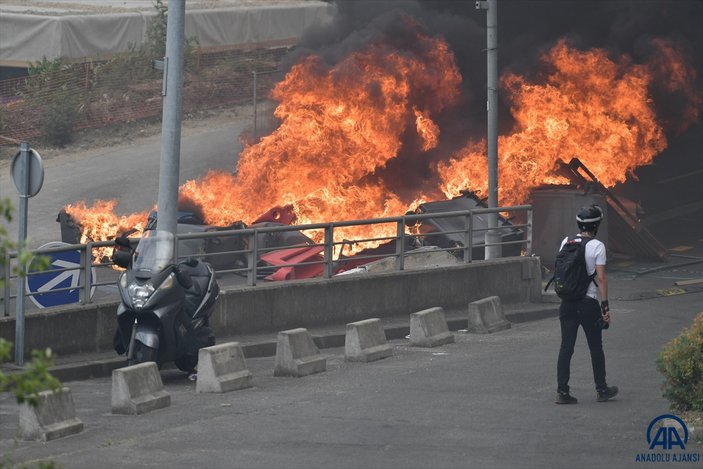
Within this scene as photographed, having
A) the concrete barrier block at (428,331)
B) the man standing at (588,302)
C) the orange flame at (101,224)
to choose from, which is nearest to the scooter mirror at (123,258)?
the concrete barrier block at (428,331)

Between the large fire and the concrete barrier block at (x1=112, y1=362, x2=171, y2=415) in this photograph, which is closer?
the concrete barrier block at (x1=112, y1=362, x2=171, y2=415)

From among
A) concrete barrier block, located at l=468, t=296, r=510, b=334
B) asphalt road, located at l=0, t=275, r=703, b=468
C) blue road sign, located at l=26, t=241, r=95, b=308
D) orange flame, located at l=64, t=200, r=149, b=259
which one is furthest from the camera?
orange flame, located at l=64, t=200, r=149, b=259

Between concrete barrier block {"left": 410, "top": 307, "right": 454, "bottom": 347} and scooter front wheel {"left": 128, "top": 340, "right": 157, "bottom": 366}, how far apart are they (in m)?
3.86

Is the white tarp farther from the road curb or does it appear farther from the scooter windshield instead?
the scooter windshield

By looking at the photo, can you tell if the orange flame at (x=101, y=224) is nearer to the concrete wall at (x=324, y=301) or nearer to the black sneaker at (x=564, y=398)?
the concrete wall at (x=324, y=301)

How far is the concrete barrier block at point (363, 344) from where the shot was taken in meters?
14.0

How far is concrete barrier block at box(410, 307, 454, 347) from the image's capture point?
15031mm

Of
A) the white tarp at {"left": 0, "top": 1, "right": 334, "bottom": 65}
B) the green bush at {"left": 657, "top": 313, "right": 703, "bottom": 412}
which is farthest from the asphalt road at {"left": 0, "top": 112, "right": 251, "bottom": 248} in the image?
the green bush at {"left": 657, "top": 313, "right": 703, "bottom": 412}

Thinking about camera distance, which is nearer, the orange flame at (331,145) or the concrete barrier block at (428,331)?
the concrete barrier block at (428,331)

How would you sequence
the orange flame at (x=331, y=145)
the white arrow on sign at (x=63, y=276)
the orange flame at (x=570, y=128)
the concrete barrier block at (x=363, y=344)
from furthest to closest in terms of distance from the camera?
1. the orange flame at (x=570, y=128)
2. the orange flame at (x=331, y=145)
3. the concrete barrier block at (x=363, y=344)
4. the white arrow on sign at (x=63, y=276)

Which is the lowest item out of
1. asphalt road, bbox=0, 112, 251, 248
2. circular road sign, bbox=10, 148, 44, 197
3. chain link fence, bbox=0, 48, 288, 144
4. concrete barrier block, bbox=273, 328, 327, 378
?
concrete barrier block, bbox=273, 328, 327, 378

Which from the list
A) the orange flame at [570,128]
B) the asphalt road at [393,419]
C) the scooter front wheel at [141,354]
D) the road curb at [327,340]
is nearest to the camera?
the asphalt road at [393,419]

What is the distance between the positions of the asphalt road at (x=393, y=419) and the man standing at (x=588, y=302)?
40cm

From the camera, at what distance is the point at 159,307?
1220cm
